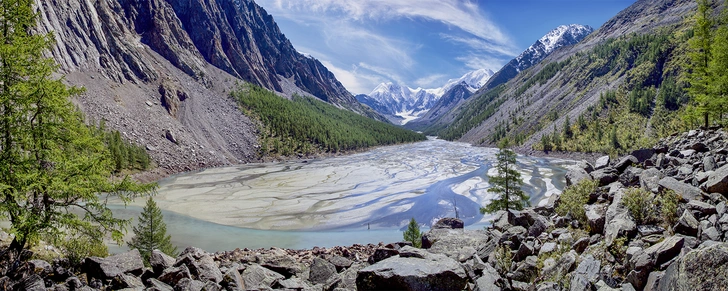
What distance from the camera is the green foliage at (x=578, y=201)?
11411 millimetres

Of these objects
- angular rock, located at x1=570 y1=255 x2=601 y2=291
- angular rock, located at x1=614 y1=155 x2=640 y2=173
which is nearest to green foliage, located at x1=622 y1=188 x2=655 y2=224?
angular rock, located at x1=570 y1=255 x2=601 y2=291

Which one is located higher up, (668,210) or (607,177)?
(607,177)

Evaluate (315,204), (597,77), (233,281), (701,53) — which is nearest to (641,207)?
(233,281)

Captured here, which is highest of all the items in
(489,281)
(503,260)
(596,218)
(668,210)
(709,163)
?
(709,163)

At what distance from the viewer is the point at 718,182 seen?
29.4 ft

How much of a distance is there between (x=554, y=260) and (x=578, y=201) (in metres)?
4.55

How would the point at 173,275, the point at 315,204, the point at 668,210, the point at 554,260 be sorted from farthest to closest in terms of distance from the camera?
the point at 315,204
the point at 173,275
the point at 554,260
the point at 668,210

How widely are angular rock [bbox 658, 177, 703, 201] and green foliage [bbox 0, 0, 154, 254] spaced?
1893 cm

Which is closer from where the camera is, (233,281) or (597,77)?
(233,281)

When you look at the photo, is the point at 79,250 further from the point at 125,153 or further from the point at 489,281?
the point at 125,153

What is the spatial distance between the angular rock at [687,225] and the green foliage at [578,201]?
3.12 m

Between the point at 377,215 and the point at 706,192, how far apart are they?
30318 mm

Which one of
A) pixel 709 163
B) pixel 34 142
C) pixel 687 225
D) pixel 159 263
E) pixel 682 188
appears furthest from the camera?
pixel 159 263

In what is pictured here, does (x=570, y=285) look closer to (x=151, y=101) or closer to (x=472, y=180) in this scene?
(x=472, y=180)
